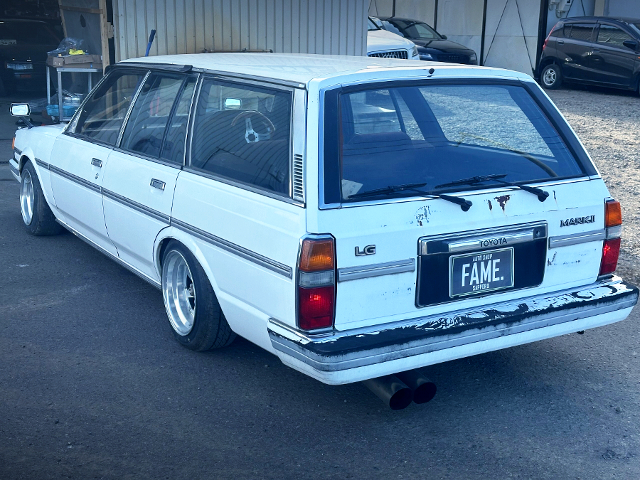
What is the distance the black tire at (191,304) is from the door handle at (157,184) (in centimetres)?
31

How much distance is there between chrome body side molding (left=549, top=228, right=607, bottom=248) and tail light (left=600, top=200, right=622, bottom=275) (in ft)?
0.13

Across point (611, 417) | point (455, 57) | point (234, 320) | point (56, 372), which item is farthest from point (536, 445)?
point (455, 57)

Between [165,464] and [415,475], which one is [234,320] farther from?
[415,475]

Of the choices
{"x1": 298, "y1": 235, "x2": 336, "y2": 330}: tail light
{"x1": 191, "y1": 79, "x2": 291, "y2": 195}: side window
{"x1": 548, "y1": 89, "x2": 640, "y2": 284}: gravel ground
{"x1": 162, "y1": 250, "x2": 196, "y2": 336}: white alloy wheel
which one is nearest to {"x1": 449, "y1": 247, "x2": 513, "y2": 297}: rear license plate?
{"x1": 298, "y1": 235, "x2": 336, "y2": 330}: tail light

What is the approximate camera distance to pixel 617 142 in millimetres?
10953

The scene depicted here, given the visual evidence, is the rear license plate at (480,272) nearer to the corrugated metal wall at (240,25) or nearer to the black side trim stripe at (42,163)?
the black side trim stripe at (42,163)

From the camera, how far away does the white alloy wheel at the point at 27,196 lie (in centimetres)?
631

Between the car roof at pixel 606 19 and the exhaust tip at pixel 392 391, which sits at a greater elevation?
the car roof at pixel 606 19

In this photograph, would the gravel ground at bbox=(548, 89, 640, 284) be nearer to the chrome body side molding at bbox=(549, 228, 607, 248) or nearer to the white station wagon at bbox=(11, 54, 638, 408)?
the chrome body side molding at bbox=(549, 228, 607, 248)

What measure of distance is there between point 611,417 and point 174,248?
238 cm

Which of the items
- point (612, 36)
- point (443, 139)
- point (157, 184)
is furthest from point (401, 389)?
point (612, 36)

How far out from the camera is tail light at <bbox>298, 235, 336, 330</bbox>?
125 inches

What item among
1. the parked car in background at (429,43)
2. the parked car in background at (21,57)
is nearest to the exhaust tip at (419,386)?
the parked car in background at (21,57)

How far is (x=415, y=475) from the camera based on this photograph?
125 inches
